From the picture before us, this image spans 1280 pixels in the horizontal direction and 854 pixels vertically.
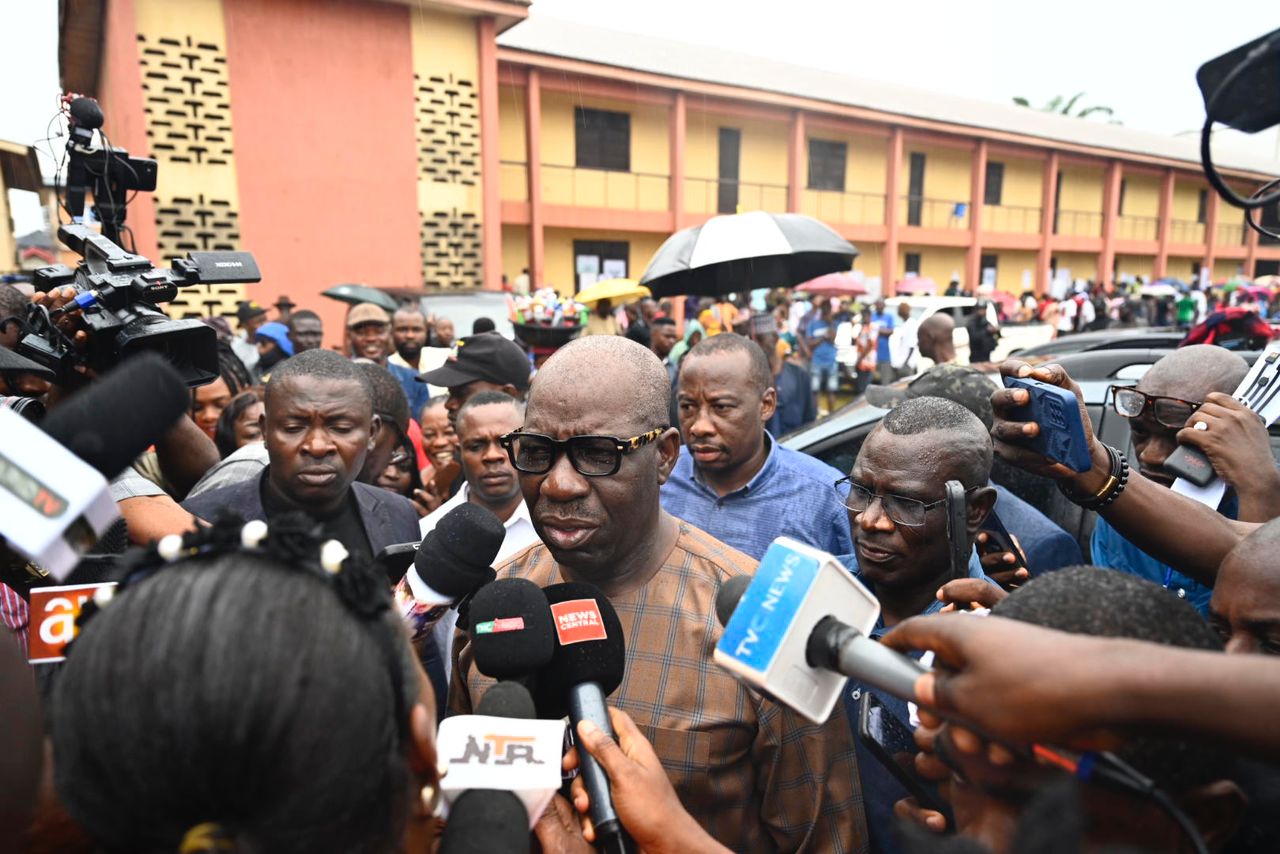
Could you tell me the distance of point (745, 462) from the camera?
138 inches

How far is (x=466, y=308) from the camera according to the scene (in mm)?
10945

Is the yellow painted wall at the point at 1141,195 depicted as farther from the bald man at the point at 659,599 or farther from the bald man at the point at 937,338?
the bald man at the point at 659,599

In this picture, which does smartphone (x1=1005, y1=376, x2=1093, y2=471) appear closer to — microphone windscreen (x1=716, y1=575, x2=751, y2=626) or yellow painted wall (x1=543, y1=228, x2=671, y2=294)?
microphone windscreen (x1=716, y1=575, x2=751, y2=626)

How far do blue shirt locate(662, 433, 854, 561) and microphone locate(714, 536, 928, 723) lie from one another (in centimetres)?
205

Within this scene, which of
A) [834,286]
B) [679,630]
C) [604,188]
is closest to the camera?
[679,630]

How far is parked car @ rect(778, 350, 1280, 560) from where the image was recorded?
370cm

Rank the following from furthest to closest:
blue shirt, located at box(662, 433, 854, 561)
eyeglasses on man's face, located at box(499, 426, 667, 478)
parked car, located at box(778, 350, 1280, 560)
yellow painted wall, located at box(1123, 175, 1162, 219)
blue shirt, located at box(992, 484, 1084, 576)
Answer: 1. yellow painted wall, located at box(1123, 175, 1162, 219)
2. parked car, located at box(778, 350, 1280, 560)
3. blue shirt, located at box(662, 433, 854, 561)
4. blue shirt, located at box(992, 484, 1084, 576)
5. eyeglasses on man's face, located at box(499, 426, 667, 478)

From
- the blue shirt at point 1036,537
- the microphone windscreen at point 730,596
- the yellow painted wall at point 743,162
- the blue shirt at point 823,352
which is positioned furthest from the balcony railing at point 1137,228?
the microphone windscreen at point 730,596

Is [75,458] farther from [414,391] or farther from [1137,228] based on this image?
[1137,228]

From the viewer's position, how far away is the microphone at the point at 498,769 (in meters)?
1.17

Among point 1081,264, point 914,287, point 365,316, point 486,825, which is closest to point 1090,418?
point 486,825

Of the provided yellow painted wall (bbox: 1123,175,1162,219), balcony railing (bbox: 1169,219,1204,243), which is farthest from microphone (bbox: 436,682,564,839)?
balcony railing (bbox: 1169,219,1204,243)

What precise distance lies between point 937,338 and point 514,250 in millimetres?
13800

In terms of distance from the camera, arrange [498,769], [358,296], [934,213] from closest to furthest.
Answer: [498,769]
[358,296]
[934,213]
